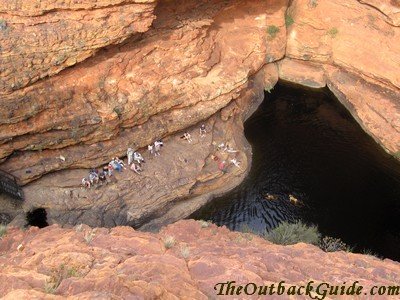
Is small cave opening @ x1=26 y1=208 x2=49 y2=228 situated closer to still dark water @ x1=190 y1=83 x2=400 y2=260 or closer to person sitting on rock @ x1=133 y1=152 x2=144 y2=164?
person sitting on rock @ x1=133 y1=152 x2=144 y2=164

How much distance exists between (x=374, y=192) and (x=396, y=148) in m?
2.86

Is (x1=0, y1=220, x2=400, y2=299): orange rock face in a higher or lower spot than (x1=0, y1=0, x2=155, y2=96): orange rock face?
lower

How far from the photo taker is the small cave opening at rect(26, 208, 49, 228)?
13672 mm

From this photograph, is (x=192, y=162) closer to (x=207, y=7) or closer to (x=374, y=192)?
(x=207, y=7)

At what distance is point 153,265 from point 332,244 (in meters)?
8.79

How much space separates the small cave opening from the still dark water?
5427 mm

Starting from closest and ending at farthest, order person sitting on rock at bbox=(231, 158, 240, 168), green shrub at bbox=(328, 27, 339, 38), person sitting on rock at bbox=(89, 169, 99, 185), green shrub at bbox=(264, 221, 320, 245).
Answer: green shrub at bbox=(264, 221, 320, 245) → person sitting on rock at bbox=(89, 169, 99, 185) → person sitting on rock at bbox=(231, 158, 240, 168) → green shrub at bbox=(328, 27, 339, 38)

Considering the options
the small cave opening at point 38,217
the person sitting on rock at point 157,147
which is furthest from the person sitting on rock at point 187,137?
the small cave opening at point 38,217

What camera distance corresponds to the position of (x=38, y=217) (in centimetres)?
1384

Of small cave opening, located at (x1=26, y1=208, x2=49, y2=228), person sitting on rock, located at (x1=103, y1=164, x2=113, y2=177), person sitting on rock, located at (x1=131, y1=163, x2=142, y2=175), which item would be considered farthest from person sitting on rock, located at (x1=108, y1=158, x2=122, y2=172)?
small cave opening, located at (x1=26, y1=208, x2=49, y2=228)

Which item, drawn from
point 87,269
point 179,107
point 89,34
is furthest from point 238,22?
point 87,269

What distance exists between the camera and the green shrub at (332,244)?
13.3m

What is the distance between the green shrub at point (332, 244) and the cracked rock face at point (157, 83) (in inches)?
171

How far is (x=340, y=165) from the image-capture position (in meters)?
17.8
